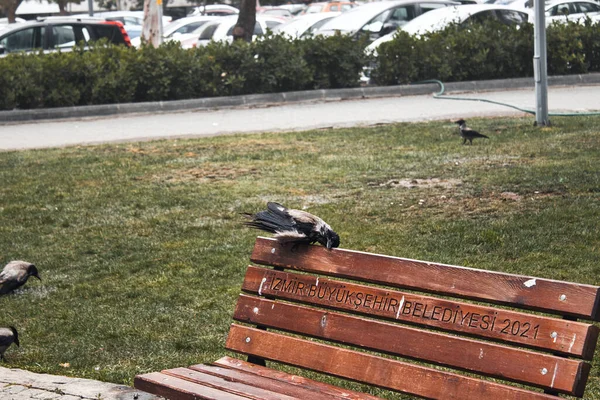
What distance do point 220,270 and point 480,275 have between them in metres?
3.47

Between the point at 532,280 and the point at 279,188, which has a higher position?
the point at 532,280

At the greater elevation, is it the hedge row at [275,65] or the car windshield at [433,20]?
the car windshield at [433,20]

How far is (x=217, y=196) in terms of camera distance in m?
9.20

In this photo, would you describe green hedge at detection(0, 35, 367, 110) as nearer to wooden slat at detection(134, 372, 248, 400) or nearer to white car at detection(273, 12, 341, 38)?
white car at detection(273, 12, 341, 38)

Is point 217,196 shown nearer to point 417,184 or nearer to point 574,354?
point 417,184

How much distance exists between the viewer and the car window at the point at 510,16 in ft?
73.7

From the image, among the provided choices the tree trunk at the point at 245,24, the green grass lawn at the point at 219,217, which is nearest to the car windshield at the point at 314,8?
the tree trunk at the point at 245,24

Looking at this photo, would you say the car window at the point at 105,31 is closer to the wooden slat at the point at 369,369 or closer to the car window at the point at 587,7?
the car window at the point at 587,7

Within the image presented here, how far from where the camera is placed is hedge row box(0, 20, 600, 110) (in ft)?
55.9

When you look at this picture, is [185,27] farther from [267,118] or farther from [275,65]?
[267,118]

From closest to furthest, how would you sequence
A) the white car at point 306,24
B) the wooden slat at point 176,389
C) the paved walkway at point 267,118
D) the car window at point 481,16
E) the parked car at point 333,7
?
the wooden slat at point 176,389 → the paved walkway at point 267,118 → the car window at point 481,16 → the white car at point 306,24 → the parked car at point 333,7

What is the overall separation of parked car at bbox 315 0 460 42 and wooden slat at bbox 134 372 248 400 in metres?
18.4

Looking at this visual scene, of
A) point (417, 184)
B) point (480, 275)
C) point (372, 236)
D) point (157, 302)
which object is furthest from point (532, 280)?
point (417, 184)

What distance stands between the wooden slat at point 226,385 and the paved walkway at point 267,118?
31.9 ft
